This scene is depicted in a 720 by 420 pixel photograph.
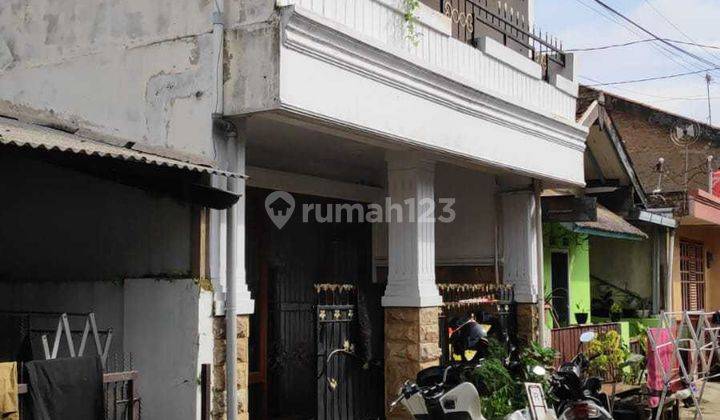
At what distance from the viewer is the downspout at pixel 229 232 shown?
7.18 m

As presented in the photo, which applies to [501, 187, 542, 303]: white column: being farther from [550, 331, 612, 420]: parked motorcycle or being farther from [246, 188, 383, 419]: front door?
[550, 331, 612, 420]: parked motorcycle

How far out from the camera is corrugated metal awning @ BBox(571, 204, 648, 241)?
1420 cm

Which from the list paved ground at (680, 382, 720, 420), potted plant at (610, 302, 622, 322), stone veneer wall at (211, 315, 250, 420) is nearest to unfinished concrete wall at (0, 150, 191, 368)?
stone veneer wall at (211, 315, 250, 420)

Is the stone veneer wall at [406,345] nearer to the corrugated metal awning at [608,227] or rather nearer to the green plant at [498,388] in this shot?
the green plant at [498,388]

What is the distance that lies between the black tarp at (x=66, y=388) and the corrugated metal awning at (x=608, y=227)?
9689 mm

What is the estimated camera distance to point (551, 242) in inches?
591

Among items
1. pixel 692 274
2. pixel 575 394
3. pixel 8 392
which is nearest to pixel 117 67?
pixel 8 392

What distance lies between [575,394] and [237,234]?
12.0 ft

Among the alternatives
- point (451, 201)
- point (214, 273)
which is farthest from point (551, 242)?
point (214, 273)

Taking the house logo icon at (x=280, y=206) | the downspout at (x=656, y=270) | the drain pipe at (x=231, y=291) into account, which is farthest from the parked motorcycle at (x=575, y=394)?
the downspout at (x=656, y=270)

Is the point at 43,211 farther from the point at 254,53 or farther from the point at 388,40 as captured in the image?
the point at 388,40

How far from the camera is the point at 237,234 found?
7.42 m

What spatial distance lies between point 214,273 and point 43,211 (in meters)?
2.61

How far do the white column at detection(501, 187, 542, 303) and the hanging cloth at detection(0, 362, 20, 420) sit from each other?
7896 millimetres
